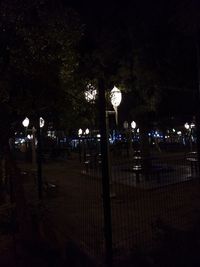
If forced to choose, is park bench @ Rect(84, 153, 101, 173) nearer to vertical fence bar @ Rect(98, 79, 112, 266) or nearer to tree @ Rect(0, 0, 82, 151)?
tree @ Rect(0, 0, 82, 151)

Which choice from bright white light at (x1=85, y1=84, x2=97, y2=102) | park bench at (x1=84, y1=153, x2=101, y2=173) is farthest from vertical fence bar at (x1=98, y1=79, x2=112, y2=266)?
park bench at (x1=84, y1=153, x2=101, y2=173)

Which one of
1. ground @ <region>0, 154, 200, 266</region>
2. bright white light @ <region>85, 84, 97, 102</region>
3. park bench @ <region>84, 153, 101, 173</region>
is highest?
bright white light @ <region>85, 84, 97, 102</region>

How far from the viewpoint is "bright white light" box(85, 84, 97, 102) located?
7.26m

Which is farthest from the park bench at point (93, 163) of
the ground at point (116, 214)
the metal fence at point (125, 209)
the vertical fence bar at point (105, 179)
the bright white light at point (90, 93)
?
the vertical fence bar at point (105, 179)

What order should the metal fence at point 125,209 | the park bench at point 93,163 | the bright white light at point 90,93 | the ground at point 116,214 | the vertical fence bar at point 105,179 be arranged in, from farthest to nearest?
the park bench at point 93,163, the bright white light at point 90,93, the metal fence at point 125,209, the ground at point 116,214, the vertical fence bar at point 105,179

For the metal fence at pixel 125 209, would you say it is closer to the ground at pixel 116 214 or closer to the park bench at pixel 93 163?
the ground at pixel 116 214

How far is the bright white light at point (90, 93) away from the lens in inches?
286

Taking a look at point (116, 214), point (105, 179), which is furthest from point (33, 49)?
point (116, 214)

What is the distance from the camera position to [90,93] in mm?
7426

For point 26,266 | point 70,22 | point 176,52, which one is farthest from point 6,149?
→ point 176,52

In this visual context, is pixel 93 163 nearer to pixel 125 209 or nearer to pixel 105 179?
pixel 125 209

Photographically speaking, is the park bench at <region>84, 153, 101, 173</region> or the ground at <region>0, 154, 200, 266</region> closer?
the ground at <region>0, 154, 200, 266</region>

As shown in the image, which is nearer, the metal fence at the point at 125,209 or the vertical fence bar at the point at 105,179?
the vertical fence bar at the point at 105,179

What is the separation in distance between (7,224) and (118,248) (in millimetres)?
2182
